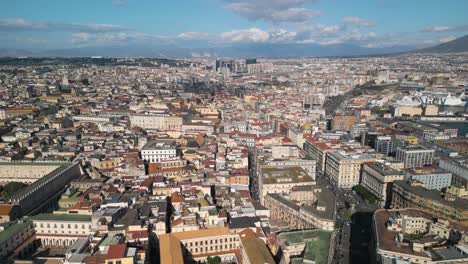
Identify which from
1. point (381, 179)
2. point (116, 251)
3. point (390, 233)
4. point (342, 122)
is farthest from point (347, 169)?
point (116, 251)

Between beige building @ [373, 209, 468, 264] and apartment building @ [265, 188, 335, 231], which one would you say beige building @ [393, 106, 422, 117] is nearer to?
apartment building @ [265, 188, 335, 231]

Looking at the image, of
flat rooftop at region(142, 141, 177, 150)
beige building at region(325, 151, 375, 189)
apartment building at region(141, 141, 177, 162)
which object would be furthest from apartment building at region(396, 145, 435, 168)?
flat rooftop at region(142, 141, 177, 150)

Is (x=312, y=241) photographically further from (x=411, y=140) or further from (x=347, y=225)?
(x=411, y=140)

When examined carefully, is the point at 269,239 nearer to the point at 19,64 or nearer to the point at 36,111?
the point at 36,111

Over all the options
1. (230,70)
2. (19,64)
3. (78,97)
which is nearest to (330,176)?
(78,97)

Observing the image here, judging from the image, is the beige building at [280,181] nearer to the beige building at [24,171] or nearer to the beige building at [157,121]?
the beige building at [24,171]

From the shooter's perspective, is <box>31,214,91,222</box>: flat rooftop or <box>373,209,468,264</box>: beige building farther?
<box>31,214,91,222</box>: flat rooftop

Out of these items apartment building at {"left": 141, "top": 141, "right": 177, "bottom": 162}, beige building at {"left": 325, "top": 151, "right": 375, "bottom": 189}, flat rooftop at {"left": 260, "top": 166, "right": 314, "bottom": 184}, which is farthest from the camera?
apartment building at {"left": 141, "top": 141, "right": 177, "bottom": 162}
